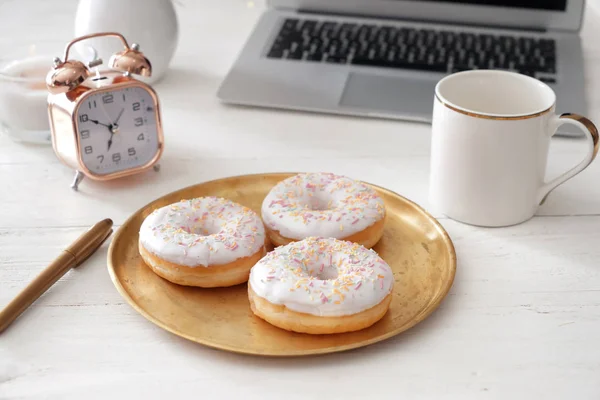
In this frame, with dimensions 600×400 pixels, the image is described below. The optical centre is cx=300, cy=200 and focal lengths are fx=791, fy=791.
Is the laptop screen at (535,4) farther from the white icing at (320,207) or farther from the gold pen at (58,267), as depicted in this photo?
the gold pen at (58,267)

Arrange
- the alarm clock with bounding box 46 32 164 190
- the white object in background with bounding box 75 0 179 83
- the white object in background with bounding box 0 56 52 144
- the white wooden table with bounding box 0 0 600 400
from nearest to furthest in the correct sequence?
the white wooden table with bounding box 0 0 600 400 → the alarm clock with bounding box 46 32 164 190 → the white object in background with bounding box 0 56 52 144 → the white object in background with bounding box 75 0 179 83

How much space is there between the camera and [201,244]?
0.80 meters

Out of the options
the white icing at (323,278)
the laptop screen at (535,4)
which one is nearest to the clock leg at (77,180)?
the white icing at (323,278)

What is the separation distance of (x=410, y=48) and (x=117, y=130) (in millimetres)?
549

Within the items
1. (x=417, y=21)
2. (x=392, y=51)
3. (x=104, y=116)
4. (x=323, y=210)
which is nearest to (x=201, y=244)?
(x=323, y=210)

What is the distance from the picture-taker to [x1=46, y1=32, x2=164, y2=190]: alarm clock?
37.4 inches

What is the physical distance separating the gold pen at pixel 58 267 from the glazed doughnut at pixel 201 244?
0.07 meters

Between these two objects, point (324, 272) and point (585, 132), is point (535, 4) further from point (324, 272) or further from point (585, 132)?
point (324, 272)

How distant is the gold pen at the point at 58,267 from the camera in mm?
769

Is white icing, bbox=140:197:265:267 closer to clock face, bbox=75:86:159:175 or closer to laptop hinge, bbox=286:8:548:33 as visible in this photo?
clock face, bbox=75:86:159:175

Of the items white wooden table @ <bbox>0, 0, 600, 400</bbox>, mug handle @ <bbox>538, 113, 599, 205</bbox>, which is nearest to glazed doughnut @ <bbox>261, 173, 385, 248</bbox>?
white wooden table @ <bbox>0, 0, 600, 400</bbox>

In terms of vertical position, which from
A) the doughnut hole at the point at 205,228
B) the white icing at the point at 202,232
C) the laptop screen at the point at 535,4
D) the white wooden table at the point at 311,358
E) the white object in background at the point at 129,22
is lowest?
the white wooden table at the point at 311,358

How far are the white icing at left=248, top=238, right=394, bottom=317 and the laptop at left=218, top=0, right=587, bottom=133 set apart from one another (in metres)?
0.43

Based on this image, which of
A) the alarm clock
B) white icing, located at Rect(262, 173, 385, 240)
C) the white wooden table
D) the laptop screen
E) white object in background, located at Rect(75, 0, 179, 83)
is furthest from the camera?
the laptop screen
